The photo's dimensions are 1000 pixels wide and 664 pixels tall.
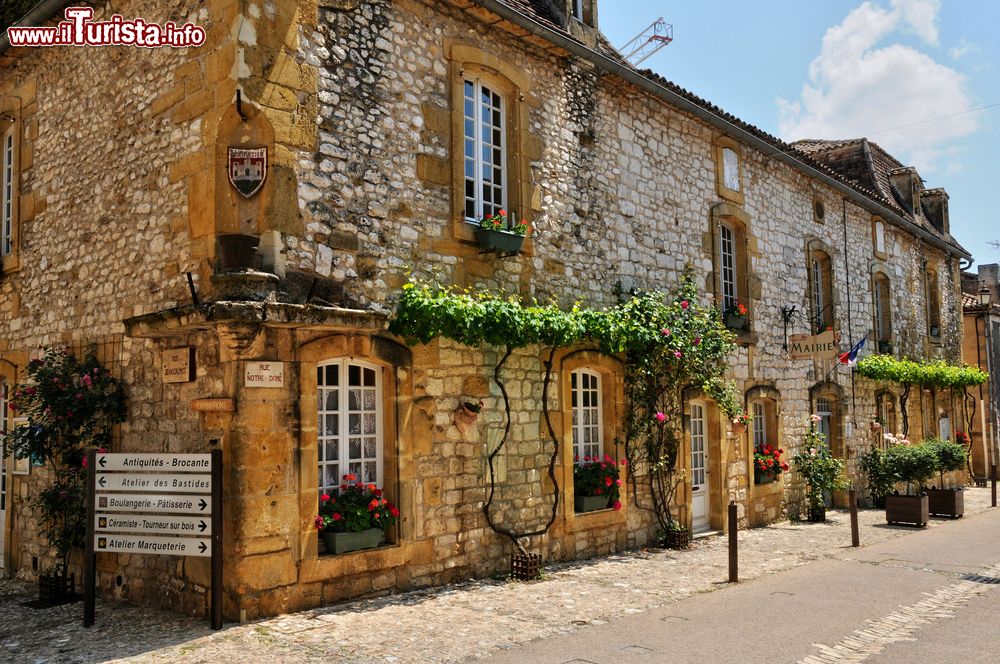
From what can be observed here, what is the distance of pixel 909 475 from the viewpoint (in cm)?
1428

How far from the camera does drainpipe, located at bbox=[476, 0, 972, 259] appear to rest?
896 centimetres

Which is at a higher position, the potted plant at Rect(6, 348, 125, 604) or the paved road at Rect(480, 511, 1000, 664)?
the potted plant at Rect(6, 348, 125, 604)

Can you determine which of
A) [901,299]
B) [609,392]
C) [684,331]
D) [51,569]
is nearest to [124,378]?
[51,569]

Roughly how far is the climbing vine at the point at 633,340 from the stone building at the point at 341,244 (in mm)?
205

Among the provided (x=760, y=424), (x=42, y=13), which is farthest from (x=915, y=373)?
(x=42, y=13)

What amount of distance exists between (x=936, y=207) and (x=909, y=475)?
1162cm

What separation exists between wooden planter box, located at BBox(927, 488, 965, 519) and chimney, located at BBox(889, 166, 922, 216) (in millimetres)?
8719

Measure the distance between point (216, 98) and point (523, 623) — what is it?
5.05m

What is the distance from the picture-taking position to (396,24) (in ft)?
26.3

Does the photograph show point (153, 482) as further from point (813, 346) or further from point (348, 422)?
point (813, 346)

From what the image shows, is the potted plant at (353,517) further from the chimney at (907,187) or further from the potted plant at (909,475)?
the chimney at (907,187)

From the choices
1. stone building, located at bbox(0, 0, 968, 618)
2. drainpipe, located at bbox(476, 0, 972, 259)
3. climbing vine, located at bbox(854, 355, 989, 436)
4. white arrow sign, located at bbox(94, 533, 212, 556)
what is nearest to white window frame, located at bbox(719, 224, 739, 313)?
stone building, located at bbox(0, 0, 968, 618)

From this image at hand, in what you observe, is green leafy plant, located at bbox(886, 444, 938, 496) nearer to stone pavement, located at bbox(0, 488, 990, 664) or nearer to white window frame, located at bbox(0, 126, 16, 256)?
stone pavement, located at bbox(0, 488, 990, 664)

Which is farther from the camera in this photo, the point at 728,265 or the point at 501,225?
the point at 728,265
